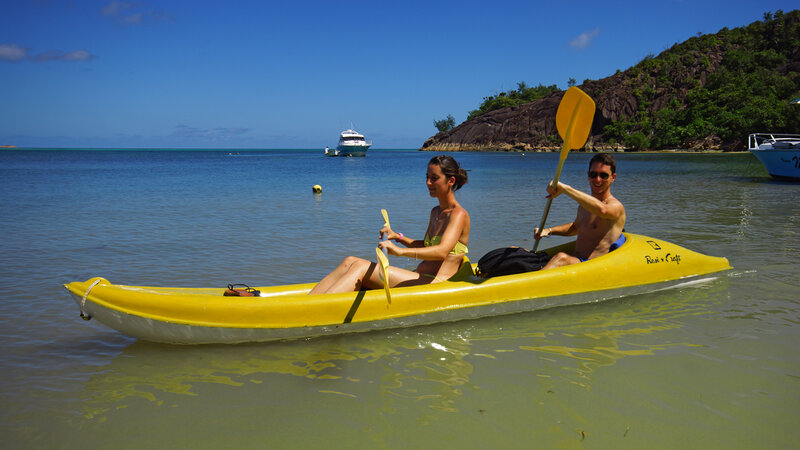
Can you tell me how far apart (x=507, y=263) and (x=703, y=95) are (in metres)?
71.4

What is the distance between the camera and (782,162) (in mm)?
18703

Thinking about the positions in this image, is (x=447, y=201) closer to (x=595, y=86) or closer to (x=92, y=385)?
(x=92, y=385)

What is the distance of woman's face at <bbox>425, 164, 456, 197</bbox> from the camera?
4.07m

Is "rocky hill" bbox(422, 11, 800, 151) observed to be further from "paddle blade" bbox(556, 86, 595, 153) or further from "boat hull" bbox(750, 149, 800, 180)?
"paddle blade" bbox(556, 86, 595, 153)

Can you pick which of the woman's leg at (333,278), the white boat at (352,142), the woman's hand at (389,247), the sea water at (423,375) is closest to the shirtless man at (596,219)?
the sea water at (423,375)

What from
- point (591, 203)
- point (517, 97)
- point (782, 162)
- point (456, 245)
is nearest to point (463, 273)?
point (456, 245)

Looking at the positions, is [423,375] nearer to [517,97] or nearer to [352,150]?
[352,150]

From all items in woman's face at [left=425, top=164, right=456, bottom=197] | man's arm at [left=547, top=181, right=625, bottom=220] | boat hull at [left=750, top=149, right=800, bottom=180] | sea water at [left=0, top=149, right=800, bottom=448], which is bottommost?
sea water at [left=0, top=149, right=800, bottom=448]

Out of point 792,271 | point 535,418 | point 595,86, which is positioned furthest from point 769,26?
point 535,418

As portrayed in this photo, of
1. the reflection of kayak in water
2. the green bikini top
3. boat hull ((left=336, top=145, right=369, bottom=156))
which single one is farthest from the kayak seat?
boat hull ((left=336, top=145, right=369, bottom=156))

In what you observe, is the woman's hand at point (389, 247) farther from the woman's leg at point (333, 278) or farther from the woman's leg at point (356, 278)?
the woman's leg at point (333, 278)

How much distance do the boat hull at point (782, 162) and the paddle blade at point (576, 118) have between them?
56.5ft

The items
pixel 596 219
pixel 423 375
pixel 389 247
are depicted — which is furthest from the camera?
pixel 596 219

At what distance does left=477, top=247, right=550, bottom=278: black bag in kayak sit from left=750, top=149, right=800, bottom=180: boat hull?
718 inches
